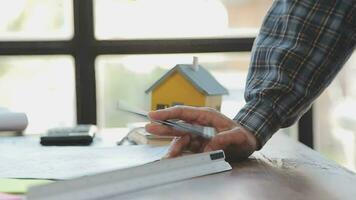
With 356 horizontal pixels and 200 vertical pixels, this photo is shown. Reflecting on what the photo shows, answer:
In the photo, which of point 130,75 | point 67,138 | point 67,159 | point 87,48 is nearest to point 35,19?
point 87,48

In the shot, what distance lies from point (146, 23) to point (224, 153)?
100cm

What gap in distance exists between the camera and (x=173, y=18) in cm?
198

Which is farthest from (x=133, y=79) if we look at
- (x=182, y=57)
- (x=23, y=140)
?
(x=23, y=140)

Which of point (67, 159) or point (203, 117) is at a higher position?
point (203, 117)

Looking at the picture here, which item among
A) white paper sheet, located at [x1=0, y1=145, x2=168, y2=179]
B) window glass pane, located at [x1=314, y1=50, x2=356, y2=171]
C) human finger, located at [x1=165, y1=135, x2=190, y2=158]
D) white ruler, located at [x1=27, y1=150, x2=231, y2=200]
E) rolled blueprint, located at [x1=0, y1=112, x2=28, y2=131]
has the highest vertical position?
white ruler, located at [x1=27, y1=150, x2=231, y2=200]

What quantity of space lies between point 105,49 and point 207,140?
94 centimetres

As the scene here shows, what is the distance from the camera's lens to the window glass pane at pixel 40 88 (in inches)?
76.4

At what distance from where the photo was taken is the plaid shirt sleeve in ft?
3.64

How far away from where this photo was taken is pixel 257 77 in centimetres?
116

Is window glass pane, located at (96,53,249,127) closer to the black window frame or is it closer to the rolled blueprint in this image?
the black window frame

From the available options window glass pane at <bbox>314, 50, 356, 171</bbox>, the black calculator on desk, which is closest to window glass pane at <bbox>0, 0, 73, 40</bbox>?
the black calculator on desk

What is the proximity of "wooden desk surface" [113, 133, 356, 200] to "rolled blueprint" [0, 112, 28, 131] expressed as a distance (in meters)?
0.67

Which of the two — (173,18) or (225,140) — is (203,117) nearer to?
(225,140)

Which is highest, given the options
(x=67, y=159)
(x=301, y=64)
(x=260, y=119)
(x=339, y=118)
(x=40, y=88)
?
(x=301, y=64)
